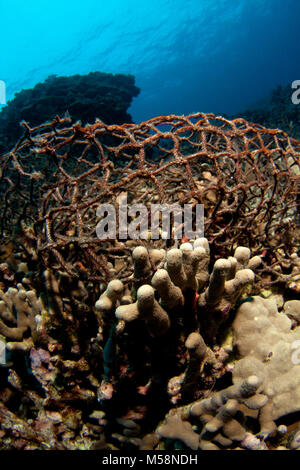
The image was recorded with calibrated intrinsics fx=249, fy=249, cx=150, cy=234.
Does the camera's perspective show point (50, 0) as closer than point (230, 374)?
No

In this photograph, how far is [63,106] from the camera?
12.8 metres

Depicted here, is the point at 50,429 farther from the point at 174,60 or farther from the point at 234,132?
the point at 174,60

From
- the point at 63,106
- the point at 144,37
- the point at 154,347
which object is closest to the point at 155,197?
the point at 154,347

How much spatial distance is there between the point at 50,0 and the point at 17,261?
313 feet

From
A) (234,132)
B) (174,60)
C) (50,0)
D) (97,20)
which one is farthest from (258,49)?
(234,132)

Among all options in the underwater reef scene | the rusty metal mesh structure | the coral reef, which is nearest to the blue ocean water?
the coral reef

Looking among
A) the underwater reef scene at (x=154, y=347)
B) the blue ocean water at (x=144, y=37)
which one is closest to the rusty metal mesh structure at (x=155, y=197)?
the underwater reef scene at (x=154, y=347)

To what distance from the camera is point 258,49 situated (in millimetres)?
84938

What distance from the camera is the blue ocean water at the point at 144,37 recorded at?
2404 inches

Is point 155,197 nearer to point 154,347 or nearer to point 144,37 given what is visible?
point 154,347

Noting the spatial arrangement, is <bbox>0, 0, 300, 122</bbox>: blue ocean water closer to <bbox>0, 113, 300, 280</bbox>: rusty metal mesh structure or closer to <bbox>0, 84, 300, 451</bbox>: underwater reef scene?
<bbox>0, 113, 300, 280</bbox>: rusty metal mesh structure

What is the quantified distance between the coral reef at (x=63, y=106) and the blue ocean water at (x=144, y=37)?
165 ft

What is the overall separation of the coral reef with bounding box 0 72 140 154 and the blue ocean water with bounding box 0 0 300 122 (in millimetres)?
50291

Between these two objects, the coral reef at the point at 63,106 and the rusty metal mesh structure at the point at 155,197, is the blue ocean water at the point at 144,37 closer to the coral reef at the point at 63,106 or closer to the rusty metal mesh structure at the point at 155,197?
the coral reef at the point at 63,106
